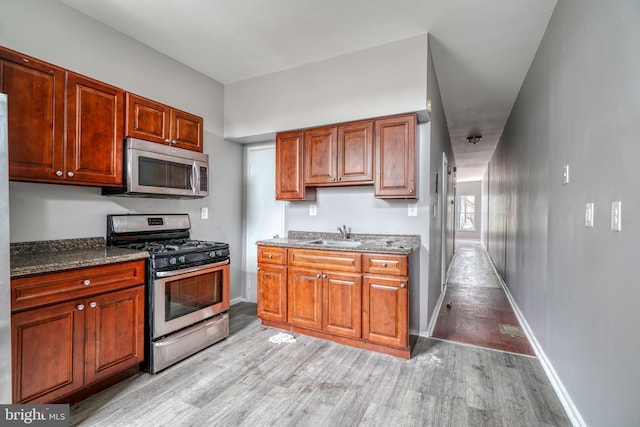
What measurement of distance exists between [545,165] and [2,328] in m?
3.65

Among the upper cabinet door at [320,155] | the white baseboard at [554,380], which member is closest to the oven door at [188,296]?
the upper cabinet door at [320,155]

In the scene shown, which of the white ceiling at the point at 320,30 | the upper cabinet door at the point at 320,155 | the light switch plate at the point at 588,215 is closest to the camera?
the light switch plate at the point at 588,215

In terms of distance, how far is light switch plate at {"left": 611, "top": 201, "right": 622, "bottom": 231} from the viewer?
1273 mm

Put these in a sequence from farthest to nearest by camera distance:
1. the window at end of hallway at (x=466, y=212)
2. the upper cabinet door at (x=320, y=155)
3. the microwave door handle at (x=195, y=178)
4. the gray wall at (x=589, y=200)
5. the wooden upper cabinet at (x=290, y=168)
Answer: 1. the window at end of hallway at (x=466, y=212)
2. the wooden upper cabinet at (x=290, y=168)
3. the upper cabinet door at (x=320, y=155)
4. the microwave door handle at (x=195, y=178)
5. the gray wall at (x=589, y=200)

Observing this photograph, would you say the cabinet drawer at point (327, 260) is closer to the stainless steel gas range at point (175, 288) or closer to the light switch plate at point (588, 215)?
the stainless steel gas range at point (175, 288)

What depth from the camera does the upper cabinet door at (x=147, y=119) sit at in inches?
94.8

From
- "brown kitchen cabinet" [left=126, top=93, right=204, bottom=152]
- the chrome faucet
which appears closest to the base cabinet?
the chrome faucet

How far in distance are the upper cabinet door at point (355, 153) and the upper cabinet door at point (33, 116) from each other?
2.20m

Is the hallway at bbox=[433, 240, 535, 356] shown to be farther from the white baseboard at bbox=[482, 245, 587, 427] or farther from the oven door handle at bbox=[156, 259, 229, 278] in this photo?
the oven door handle at bbox=[156, 259, 229, 278]

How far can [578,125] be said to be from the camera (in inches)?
70.1

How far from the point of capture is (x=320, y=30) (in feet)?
8.77

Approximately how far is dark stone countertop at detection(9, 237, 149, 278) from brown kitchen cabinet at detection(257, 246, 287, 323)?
3.74 feet

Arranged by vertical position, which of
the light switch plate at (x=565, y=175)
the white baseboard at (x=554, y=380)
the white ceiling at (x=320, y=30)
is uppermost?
the white ceiling at (x=320, y=30)

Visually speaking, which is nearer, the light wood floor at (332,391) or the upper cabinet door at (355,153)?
the light wood floor at (332,391)
